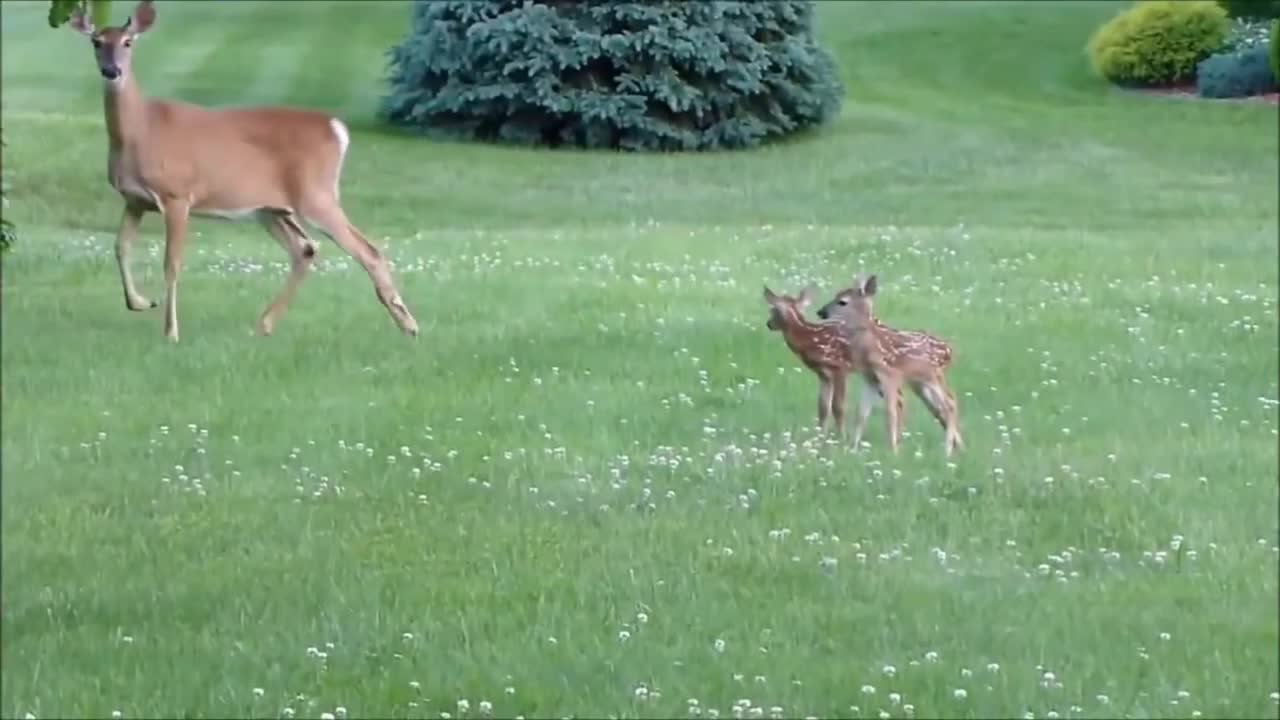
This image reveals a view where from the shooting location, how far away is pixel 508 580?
5152mm

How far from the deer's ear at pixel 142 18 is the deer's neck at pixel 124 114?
56 cm

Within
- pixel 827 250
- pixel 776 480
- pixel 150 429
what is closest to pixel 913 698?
pixel 776 480

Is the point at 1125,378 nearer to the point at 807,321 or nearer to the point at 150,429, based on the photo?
the point at 807,321

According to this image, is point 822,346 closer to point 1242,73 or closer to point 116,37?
point 1242,73

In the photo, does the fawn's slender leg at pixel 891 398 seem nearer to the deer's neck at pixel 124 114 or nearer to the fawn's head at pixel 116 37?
the deer's neck at pixel 124 114

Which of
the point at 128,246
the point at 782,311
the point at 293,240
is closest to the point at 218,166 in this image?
the point at 293,240

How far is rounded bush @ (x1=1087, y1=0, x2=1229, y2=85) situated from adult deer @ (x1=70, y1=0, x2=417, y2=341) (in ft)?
9.75

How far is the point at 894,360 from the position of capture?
571 cm

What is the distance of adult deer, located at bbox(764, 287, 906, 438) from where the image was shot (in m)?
5.30

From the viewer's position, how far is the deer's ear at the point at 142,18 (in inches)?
110

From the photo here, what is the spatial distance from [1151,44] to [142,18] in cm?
784

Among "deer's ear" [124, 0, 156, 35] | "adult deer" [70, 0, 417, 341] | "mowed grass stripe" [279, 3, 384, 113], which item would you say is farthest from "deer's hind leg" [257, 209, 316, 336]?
"mowed grass stripe" [279, 3, 384, 113]

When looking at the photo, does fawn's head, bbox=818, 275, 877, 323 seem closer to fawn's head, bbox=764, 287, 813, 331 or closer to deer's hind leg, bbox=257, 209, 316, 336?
fawn's head, bbox=764, 287, 813, 331

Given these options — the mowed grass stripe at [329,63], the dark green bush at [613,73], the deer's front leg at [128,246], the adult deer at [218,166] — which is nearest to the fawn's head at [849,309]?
the adult deer at [218,166]
